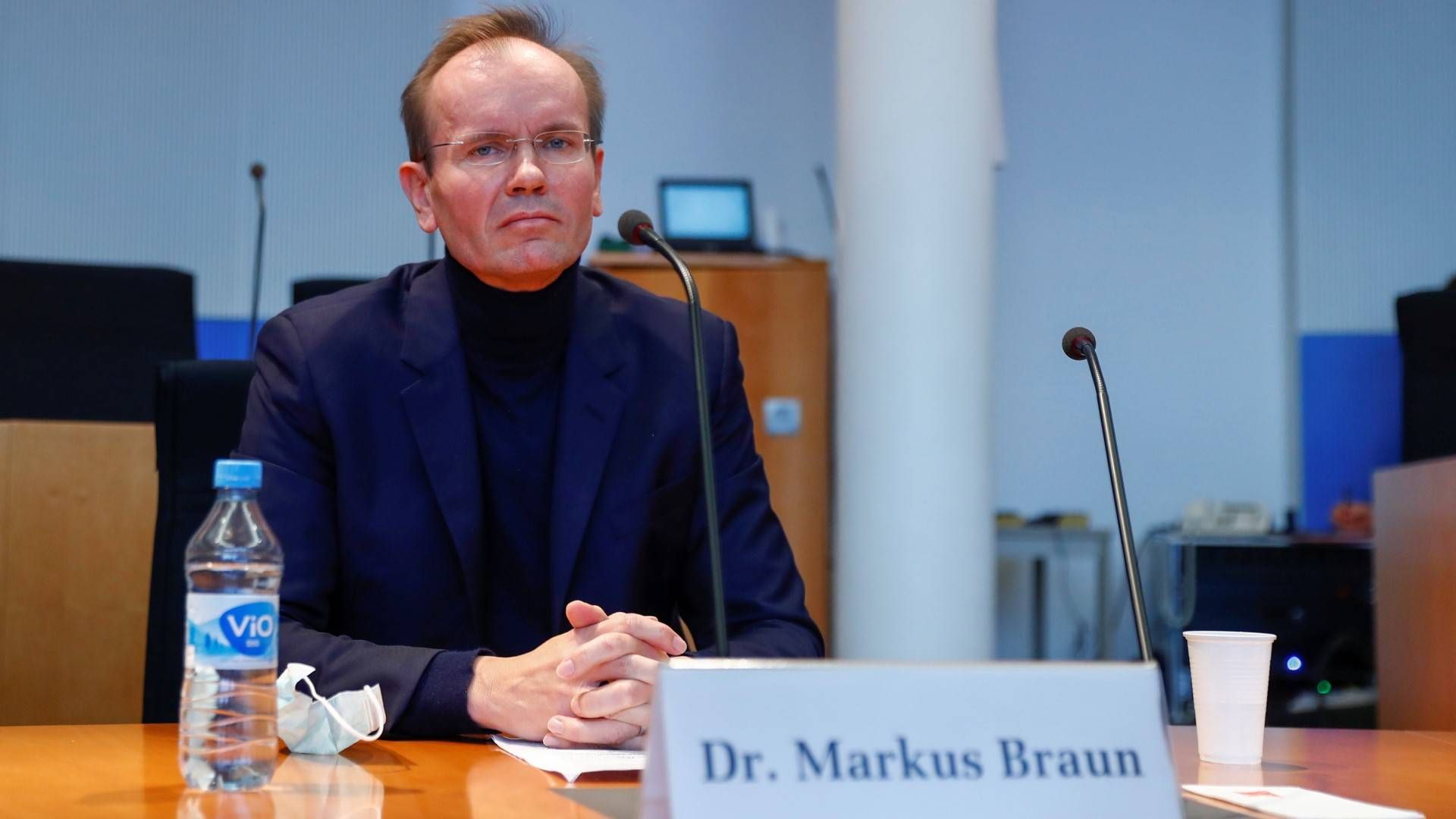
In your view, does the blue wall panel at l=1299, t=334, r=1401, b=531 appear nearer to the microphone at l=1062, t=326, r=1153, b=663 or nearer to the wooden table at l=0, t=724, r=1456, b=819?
the wooden table at l=0, t=724, r=1456, b=819

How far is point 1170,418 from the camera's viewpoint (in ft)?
17.4

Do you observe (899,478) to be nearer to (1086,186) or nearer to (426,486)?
(1086,186)

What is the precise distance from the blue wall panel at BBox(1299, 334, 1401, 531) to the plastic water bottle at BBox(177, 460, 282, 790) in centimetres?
474

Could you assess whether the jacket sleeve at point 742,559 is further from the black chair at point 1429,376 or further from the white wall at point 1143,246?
the white wall at point 1143,246

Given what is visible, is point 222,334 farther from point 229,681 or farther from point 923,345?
point 229,681

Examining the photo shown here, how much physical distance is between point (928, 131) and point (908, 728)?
3.22m

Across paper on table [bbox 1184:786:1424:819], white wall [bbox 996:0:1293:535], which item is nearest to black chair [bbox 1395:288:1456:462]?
white wall [bbox 996:0:1293:535]

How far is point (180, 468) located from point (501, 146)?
2.01ft

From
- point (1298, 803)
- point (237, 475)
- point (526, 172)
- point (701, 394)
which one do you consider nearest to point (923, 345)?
point (526, 172)

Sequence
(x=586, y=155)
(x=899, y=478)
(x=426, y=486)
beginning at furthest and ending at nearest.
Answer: (x=899, y=478) → (x=586, y=155) → (x=426, y=486)

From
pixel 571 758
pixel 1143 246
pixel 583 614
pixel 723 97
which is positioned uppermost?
pixel 723 97

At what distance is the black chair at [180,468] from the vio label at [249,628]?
0.95 metres

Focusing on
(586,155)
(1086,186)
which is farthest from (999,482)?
(586,155)

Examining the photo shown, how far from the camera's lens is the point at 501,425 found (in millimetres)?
1721
